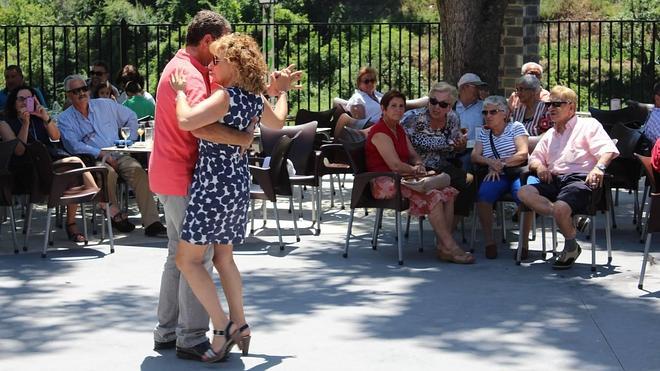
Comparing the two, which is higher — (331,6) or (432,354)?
(331,6)

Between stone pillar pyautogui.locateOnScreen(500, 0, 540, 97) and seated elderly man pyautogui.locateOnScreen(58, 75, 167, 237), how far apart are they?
5.58 m

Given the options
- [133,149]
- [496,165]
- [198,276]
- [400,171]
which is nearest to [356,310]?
[198,276]

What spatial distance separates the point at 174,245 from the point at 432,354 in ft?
4.76

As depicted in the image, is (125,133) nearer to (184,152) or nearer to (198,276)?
(184,152)

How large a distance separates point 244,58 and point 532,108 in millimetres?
5298

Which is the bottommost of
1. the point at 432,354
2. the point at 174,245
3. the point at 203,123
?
the point at 432,354

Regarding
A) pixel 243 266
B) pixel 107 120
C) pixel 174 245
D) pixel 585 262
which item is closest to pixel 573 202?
pixel 585 262

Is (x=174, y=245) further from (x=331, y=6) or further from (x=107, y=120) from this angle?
(x=331, y=6)

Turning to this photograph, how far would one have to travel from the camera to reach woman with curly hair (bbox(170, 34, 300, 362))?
594 centimetres

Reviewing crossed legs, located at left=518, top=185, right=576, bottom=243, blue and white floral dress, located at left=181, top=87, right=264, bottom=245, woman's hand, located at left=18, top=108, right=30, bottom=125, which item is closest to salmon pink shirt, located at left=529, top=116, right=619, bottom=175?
crossed legs, located at left=518, top=185, right=576, bottom=243

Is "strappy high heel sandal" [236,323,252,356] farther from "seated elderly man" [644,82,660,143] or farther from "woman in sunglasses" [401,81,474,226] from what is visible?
"seated elderly man" [644,82,660,143]

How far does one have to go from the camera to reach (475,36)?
37.4 ft

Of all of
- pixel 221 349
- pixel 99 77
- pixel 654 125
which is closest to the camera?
pixel 221 349

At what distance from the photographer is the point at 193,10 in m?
38.2
